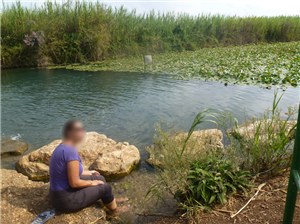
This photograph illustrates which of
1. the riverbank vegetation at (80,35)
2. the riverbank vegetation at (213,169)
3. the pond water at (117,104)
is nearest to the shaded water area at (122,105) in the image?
the pond water at (117,104)

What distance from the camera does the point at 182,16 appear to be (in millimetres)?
21938

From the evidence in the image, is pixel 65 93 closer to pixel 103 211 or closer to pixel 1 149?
pixel 1 149

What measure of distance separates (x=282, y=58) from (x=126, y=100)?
9.49 meters

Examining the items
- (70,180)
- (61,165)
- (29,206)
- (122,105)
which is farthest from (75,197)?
(122,105)

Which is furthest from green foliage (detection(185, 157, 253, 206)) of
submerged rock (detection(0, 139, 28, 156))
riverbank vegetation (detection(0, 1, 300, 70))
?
riverbank vegetation (detection(0, 1, 300, 70))

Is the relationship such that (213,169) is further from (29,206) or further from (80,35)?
(80,35)

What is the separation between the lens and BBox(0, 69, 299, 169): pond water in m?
5.47

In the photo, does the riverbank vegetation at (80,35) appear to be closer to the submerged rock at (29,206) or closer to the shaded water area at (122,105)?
the shaded water area at (122,105)

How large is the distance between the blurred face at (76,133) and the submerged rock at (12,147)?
278 centimetres

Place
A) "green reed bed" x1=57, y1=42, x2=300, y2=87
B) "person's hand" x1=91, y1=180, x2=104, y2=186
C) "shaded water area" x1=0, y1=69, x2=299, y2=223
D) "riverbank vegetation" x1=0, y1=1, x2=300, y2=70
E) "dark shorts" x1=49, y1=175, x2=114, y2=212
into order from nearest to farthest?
"dark shorts" x1=49, y1=175, x2=114, y2=212 → "person's hand" x1=91, y1=180, x2=104, y2=186 → "shaded water area" x1=0, y1=69, x2=299, y2=223 → "green reed bed" x1=57, y1=42, x2=300, y2=87 → "riverbank vegetation" x1=0, y1=1, x2=300, y2=70

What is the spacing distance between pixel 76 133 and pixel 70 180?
1.77ft

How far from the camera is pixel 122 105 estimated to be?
23.3 ft

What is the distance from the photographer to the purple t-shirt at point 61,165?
→ 8.00ft

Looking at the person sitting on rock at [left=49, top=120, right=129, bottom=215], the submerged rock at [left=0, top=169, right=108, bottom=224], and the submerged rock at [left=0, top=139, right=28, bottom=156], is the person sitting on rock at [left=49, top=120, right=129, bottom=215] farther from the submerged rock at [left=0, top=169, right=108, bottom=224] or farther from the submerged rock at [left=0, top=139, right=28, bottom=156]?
the submerged rock at [left=0, top=139, right=28, bottom=156]
